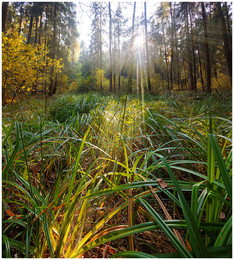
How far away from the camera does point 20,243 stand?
46 cm

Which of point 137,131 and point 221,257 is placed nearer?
point 221,257

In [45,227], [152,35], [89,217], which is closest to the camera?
[45,227]

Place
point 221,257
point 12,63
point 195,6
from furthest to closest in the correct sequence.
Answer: point 195,6 → point 12,63 → point 221,257

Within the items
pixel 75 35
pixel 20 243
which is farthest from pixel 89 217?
pixel 75 35

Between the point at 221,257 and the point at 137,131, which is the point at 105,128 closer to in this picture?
the point at 137,131

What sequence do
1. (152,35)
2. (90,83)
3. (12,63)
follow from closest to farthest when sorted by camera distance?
(12,63)
(90,83)
(152,35)

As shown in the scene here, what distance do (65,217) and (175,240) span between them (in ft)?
1.25

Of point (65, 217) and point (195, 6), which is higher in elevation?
point (195, 6)

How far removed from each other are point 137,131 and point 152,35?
12927mm

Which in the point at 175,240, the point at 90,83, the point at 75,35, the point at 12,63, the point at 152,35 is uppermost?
the point at 152,35

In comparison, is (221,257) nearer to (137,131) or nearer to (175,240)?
(175,240)

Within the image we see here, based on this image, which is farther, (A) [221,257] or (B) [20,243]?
(B) [20,243]

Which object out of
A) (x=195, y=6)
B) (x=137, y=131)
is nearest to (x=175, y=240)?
(x=137, y=131)

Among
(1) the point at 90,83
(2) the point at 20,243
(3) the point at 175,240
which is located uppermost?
(1) the point at 90,83
